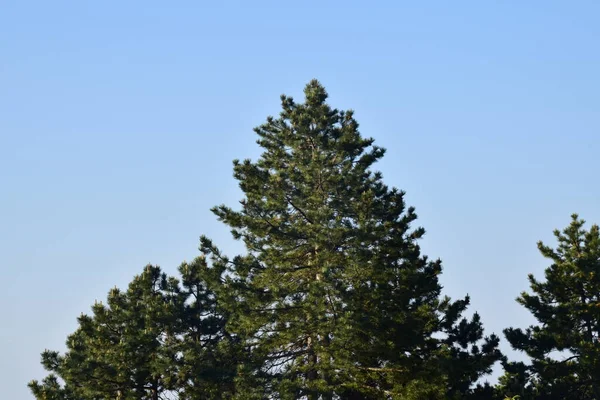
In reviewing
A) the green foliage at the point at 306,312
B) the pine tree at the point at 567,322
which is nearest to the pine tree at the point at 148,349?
the green foliage at the point at 306,312

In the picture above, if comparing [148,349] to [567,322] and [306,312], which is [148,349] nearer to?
[306,312]

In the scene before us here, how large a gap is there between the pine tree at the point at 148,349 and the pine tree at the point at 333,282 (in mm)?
2413

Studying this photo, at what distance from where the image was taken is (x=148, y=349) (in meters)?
39.0

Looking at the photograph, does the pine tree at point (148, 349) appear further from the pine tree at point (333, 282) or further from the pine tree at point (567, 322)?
the pine tree at point (567, 322)

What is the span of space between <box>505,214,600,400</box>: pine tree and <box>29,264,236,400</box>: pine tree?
16.1 m

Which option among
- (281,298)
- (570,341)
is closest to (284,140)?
(281,298)

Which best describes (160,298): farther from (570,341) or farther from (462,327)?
(570,341)

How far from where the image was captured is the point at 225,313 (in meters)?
42.3

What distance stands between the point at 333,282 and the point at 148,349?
10.4 m

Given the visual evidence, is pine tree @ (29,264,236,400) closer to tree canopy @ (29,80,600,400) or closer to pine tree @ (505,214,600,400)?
tree canopy @ (29,80,600,400)

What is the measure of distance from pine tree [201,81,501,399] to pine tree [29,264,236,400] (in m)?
2.41

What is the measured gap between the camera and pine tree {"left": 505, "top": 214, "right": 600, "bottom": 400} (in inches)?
1638

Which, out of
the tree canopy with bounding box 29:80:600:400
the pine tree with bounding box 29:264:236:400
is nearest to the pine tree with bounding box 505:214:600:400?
the tree canopy with bounding box 29:80:600:400

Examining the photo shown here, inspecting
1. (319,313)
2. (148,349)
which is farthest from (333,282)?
(148,349)
